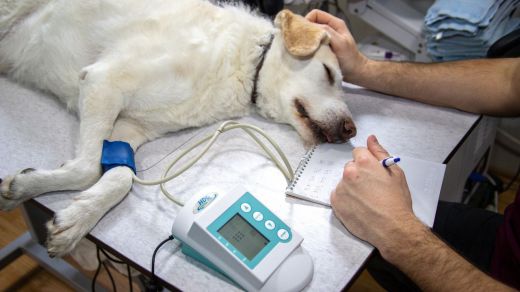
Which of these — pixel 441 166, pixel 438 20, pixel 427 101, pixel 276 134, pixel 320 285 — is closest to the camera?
pixel 320 285

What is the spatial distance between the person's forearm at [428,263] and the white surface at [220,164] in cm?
7

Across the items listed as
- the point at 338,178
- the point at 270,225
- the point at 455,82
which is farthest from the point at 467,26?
the point at 270,225

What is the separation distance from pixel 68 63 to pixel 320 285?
1.10 m

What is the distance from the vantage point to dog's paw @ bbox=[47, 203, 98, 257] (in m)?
0.99

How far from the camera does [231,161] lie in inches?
49.6

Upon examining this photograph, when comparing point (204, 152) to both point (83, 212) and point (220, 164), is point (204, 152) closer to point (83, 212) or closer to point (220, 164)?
point (220, 164)

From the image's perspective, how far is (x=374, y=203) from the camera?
1.03 m

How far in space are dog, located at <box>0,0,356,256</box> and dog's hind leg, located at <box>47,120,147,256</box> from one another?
0.17m

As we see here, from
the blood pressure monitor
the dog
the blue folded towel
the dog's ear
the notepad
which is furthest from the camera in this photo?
the blue folded towel

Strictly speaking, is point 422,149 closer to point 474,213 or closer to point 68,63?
point 474,213

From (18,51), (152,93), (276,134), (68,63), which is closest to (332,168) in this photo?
(276,134)

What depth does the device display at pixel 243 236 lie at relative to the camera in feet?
2.91

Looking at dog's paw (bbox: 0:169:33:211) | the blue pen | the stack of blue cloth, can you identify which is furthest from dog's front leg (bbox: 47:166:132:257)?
the stack of blue cloth

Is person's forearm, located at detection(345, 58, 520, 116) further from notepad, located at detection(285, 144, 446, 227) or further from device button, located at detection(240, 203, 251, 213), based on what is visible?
device button, located at detection(240, 203, 251, 213)
